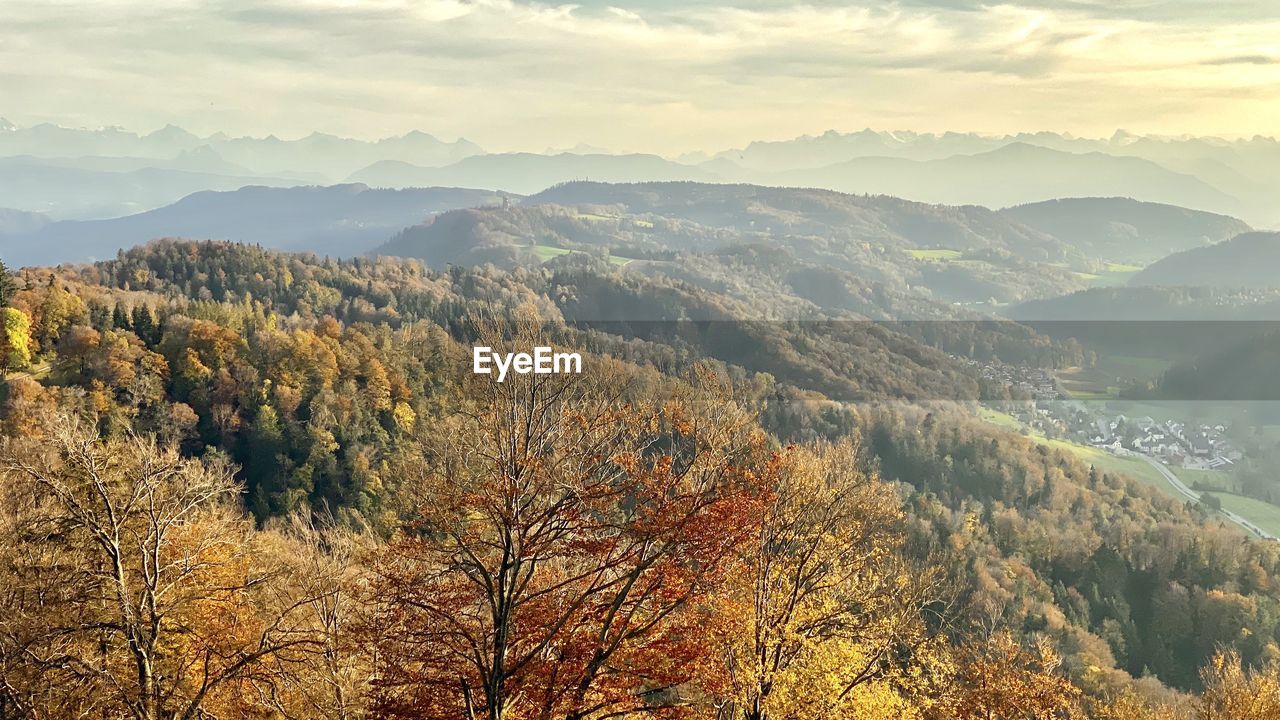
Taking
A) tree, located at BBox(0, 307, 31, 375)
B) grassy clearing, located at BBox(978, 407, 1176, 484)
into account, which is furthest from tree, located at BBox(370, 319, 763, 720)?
grassy clearing, located at BBox(978, 407, 1176, 484)

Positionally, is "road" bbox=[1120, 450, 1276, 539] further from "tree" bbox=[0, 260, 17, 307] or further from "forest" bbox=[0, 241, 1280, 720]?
"tree" bbox=[0, 260, 17, 307]

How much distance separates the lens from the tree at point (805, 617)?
784 inches

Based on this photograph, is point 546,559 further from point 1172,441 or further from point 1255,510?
point 1172,441

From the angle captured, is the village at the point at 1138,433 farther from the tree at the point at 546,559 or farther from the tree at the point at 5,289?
the tree at the point at 5,289

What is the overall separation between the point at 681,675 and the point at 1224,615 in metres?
81.2

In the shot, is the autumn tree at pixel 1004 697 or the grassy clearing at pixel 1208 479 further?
the grassy clearing at pixel 1208 479

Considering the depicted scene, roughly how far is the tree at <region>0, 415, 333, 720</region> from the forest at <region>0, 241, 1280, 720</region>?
119mm

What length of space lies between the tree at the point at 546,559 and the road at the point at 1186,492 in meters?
125

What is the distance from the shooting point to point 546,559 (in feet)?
57.3

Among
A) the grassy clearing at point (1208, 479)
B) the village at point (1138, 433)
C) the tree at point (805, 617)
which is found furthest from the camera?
the village at point (1138, 433)

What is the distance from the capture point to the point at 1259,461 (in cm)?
15025

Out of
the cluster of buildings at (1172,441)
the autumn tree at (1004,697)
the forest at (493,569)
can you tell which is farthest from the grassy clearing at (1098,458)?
the autumn tree at (1004,697)

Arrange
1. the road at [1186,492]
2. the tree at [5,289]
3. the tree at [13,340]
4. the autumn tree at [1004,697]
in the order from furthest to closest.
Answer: the road at [1186,492] → the tree at [5,289] → the tree at [13,340] → the autumn tree at [1004,697]

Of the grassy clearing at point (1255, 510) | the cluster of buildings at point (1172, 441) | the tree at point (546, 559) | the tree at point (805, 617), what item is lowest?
the grassy clearing at point (1255, 510)
